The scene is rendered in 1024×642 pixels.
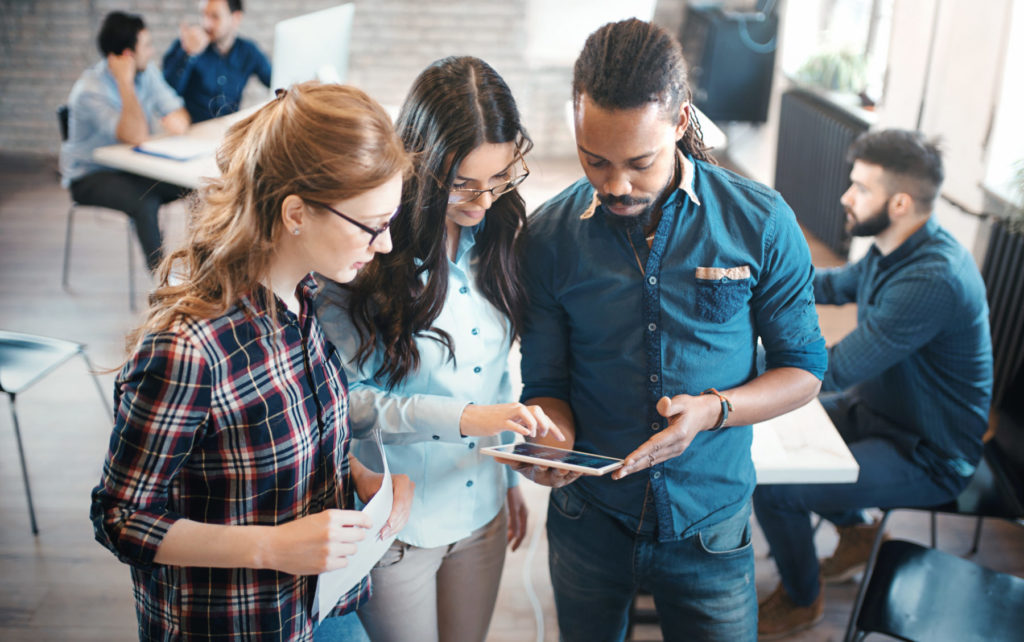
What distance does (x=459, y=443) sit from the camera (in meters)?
1.50

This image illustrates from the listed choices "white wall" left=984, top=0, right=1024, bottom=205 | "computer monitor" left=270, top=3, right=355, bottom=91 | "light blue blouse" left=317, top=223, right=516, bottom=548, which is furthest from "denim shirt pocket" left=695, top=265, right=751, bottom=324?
"computer monitor" left=270, top=3, right=355, bottom=91

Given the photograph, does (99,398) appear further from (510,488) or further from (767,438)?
(767,438)

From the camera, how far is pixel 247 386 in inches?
43.3

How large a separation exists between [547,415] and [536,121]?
17.8 feet

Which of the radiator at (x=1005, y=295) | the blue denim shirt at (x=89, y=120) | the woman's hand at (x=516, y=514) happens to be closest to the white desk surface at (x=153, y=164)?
the blue denim shirt at (x=89, y=120)

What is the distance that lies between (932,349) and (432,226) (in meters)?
1.55

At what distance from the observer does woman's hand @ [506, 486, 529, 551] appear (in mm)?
1779

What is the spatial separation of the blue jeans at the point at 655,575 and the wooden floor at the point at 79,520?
86 cm

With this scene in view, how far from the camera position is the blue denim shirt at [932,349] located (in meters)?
2.18

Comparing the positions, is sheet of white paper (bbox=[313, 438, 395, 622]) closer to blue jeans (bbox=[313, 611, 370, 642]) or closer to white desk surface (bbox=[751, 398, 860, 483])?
blue jeans (bbox=[313, 611, 370, 642])

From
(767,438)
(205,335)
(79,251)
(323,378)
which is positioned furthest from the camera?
(79,251)

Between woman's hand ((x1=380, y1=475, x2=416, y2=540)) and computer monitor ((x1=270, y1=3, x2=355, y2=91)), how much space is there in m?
2.64

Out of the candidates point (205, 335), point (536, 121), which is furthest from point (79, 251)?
point (205, 335)

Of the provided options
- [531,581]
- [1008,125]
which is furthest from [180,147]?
[1008,125]
